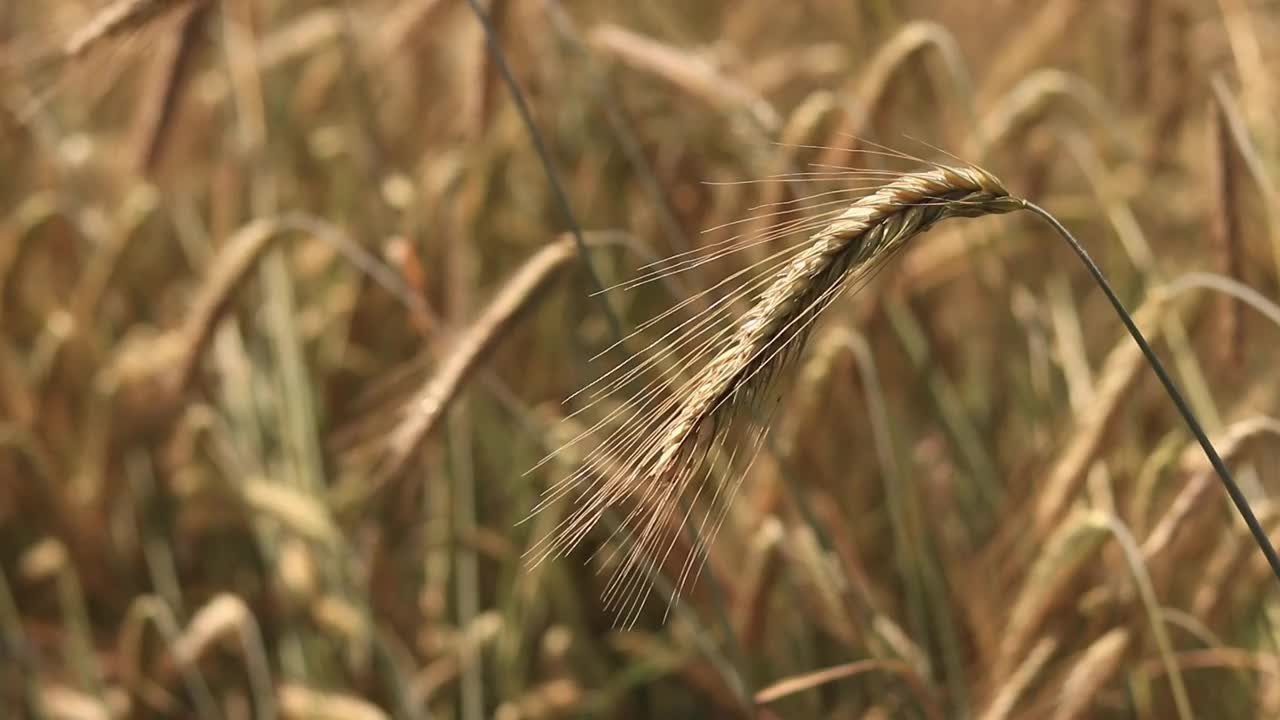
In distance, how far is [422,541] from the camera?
7.76ft

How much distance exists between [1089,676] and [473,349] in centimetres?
80

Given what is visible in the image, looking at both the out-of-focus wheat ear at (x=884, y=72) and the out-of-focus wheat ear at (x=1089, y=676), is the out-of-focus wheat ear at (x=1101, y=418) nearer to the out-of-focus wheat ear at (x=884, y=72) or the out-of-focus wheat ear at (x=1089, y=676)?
the out-of-focus wheat ear at (x=1089, y=676)

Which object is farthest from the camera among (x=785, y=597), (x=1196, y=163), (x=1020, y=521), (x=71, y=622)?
(x=1196, y=163)

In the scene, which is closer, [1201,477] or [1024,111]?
[1201,477]

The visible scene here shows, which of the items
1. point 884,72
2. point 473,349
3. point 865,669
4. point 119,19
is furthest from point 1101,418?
point 119,19

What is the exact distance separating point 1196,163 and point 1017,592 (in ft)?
4.68

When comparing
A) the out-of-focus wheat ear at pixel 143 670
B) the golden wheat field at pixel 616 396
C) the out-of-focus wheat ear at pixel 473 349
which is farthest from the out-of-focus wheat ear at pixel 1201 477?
the out-of-focus wheat ear at pixel 143 670

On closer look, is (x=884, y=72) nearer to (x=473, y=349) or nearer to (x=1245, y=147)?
(x=1245, y=147)

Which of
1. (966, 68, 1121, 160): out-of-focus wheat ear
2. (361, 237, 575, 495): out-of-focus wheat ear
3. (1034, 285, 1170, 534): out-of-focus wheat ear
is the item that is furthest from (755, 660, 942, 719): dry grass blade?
(966, 68, 1121, 160): out-of-focus wheat ear

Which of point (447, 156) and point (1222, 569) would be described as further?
point (447, 156)

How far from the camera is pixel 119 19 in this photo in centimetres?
149

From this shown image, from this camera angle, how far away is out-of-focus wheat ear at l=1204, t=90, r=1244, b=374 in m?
1.68

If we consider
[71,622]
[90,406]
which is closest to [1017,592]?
[71,622]

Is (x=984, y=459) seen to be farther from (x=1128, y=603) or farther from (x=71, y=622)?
(x=71, y=622)
